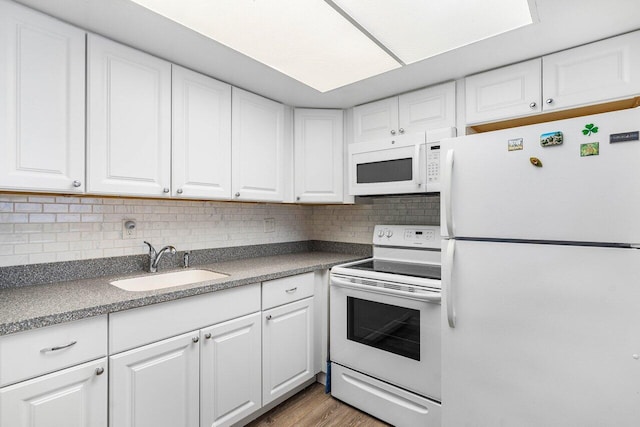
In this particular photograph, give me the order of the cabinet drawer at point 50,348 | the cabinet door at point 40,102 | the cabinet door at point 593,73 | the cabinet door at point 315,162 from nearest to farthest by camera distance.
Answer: the cabinet drawer at point 50,348
the cabinet door at point 40,102
the cabinet door at point 593,73
the cabinet door at point 315,162

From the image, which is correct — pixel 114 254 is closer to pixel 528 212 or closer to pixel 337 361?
pixel 337 361

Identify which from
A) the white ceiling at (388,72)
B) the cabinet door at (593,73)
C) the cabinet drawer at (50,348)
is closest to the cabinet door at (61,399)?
the cabinet drawer at (50,348)

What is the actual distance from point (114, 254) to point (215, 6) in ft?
4.83

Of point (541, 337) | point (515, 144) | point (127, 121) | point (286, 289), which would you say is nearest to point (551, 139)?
point (515, 144)

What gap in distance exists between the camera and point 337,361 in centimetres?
225

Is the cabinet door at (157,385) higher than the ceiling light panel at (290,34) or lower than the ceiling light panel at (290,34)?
lower

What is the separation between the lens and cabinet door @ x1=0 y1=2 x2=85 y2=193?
1.33 metres

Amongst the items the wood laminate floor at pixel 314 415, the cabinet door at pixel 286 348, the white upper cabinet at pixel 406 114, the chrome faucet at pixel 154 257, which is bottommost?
the wood laminate floor at pixel 314 415

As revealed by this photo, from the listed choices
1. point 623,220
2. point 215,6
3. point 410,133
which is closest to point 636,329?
point 623,220

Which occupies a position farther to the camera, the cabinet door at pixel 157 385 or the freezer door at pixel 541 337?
the cabinet door at pixel 157 385

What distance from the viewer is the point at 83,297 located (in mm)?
1409

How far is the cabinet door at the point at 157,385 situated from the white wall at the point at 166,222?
0.74 m

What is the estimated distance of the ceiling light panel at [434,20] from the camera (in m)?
1.42

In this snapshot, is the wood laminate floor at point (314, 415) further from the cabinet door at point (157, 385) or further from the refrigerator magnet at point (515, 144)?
the refrigerator magnet at point (515, 144)
